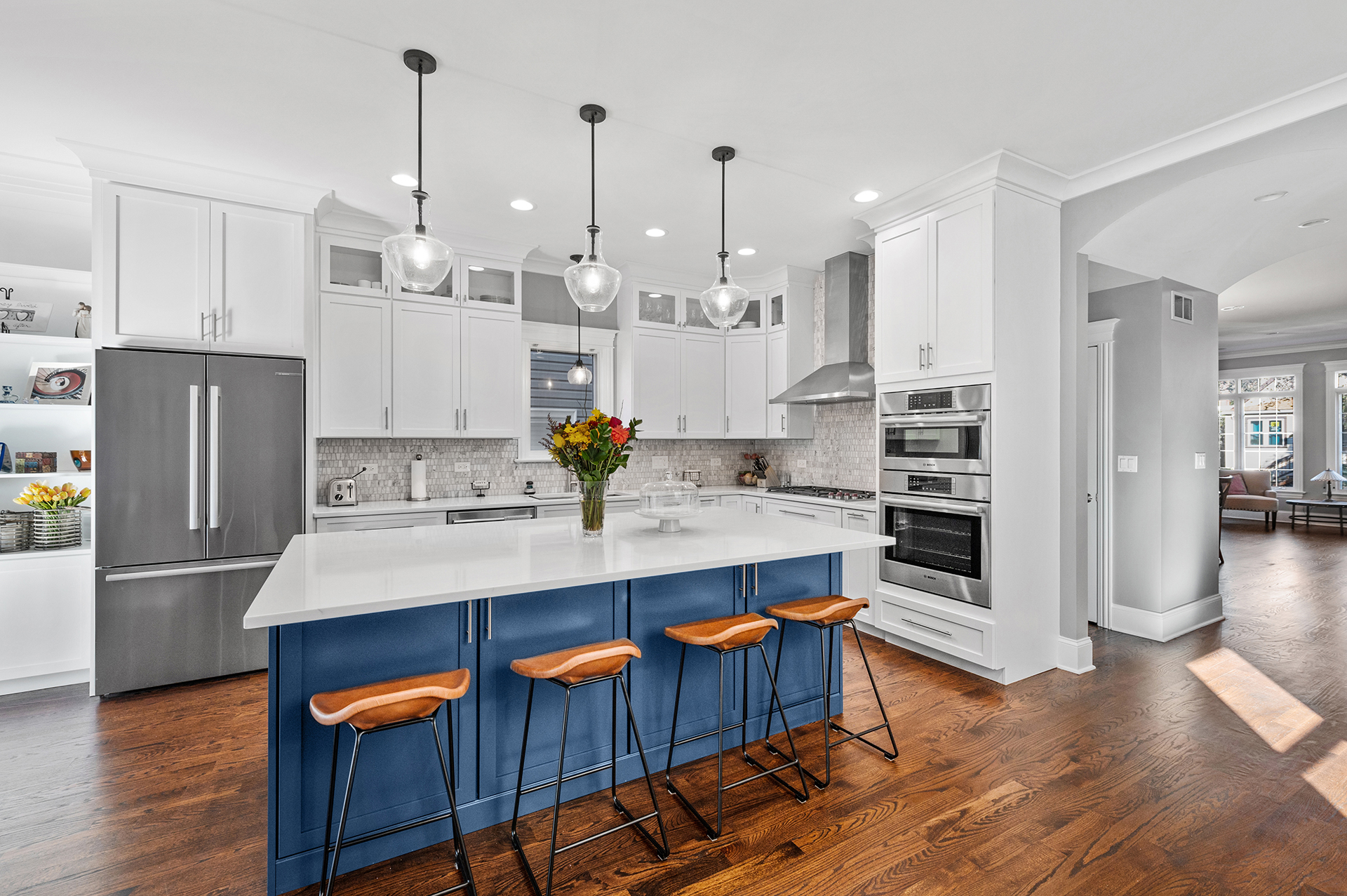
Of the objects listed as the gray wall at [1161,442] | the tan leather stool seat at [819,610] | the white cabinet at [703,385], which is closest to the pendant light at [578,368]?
the white cabinet at [703,385]

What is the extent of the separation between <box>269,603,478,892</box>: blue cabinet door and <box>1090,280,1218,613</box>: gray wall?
4.40 m

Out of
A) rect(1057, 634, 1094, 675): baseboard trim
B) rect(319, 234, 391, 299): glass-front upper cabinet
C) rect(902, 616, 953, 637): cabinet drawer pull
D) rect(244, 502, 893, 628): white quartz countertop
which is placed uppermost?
rect(319, 234, 391, 299): glass-front upper cabinet

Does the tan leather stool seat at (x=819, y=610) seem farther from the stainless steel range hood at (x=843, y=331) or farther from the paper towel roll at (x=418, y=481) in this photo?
the paper towel roll at (x=418, y=481)

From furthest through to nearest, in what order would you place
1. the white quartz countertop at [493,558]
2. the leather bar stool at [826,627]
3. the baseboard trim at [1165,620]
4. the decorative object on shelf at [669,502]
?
the baseboard trim at [1165,620] → the decorative object on shelf at [669,502] → the leather bar stool at [826,627] → the white quartz countertop at [493,558]

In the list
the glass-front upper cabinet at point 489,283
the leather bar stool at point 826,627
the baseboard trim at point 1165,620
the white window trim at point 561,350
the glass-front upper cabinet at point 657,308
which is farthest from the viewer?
the glass-front upper cabinet at point 657,308

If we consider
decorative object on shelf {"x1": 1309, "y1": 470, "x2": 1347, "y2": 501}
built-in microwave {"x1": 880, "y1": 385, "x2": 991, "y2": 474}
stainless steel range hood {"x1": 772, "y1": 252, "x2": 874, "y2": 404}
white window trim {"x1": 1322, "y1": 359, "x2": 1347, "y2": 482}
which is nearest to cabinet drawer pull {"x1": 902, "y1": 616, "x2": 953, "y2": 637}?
built-in microwave {"x1": 880, "y1": 385, "x2": 991, "y2": 474}

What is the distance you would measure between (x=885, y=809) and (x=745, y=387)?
3.94m

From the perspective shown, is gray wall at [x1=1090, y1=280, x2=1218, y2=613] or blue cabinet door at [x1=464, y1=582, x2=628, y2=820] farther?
gray wall at [x1=1090, y1=280, x2=1218, y2=613]

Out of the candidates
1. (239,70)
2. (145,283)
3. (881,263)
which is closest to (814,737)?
(881,263)

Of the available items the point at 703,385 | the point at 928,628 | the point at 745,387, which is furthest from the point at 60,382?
the point at 928,628

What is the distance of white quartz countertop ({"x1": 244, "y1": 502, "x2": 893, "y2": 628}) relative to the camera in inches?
67.7

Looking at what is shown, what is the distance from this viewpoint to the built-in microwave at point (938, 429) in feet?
10.9

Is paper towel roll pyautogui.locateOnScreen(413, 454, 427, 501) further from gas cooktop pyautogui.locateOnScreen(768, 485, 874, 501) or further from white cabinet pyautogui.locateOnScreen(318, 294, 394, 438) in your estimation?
gas cooktop pyautogui.locateOnScreen(768, 485, 874, 501)

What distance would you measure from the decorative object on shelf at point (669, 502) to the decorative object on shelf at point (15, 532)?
3436 millimetres
